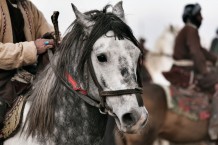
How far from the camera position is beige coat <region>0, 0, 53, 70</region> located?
13.1 ft

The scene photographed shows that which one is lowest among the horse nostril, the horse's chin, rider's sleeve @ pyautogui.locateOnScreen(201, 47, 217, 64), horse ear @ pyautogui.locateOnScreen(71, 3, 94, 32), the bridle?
rider's sleeve @ pyautogui.locateOnScreen(201, 47, 217, 64)

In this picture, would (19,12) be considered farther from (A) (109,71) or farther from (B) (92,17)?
(A) (109,71)

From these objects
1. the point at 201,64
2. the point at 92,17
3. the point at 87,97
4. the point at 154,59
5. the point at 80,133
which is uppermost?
the point at 92,17

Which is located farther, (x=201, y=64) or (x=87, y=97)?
(x=201, y=64)

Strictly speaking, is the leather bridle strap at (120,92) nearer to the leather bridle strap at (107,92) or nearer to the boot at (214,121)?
the leather bridle strap at (107,92)

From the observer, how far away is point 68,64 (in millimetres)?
3859

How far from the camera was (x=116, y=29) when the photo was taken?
146 inches

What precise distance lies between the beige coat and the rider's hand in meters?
0.04

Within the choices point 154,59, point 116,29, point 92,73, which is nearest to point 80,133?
point 92,73

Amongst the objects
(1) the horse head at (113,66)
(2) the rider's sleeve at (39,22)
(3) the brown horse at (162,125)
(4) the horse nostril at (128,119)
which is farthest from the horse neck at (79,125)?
(3) the brown horse at (162,125)

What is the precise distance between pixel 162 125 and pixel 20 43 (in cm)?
556

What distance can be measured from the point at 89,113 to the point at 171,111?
5.61 metres

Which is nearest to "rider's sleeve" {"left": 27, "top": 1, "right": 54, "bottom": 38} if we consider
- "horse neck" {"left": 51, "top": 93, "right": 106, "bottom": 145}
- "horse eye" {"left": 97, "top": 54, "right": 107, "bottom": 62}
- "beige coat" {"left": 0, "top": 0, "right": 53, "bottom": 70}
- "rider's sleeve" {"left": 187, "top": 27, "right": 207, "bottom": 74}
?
"beige coat" {"left": 0, "top": 0, "right": 53, "bottom": 70}

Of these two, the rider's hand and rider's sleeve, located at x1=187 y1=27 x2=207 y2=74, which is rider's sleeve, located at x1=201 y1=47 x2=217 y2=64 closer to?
rider's sleeve, located at x1=187 y1=27 x2=207 y2=74
